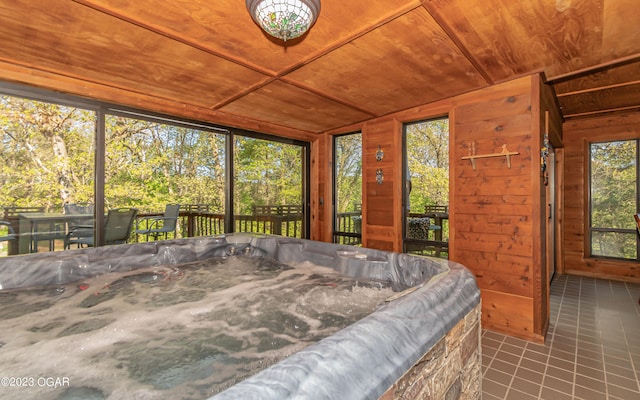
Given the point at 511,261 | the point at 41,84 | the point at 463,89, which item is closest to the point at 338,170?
the point at 463,89

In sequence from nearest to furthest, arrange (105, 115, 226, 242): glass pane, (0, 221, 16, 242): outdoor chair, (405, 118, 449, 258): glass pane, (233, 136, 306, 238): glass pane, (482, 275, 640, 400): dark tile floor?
(482, 275, 640, 400): dark tile floor → (0, 221, 16, 242): outdoor chair → (405, 118, 449, 258): glass pane → (233, 136, 306, 238): glass pane → (105, 115, 226, 242): glass pane

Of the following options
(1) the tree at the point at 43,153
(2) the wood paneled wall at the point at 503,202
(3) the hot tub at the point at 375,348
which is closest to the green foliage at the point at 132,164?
(1) the tree at the point at 43,153

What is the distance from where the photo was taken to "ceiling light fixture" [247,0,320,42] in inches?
49.1

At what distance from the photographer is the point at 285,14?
126cm

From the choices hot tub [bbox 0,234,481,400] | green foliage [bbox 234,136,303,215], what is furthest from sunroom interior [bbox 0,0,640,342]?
green foliage [bbox 234,136,303,215]

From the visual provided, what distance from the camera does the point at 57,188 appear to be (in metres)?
4.12

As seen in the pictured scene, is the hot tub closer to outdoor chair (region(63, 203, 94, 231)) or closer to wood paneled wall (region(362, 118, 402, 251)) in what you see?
wood paneled wall (region(362, 118, 402, 251))

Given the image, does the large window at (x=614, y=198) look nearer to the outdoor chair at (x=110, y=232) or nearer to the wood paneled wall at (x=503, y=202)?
the wood paneled wall at (x=503, y=202)

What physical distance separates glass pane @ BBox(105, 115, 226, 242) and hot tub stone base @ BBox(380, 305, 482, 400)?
15.0ft

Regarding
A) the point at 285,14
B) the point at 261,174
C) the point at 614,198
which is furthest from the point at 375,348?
the point at 261,174

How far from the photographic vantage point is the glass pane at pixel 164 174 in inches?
211

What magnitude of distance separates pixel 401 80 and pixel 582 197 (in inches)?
140

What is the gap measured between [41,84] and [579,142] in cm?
608

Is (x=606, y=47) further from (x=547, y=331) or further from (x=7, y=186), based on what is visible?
(x=7, y=186)
